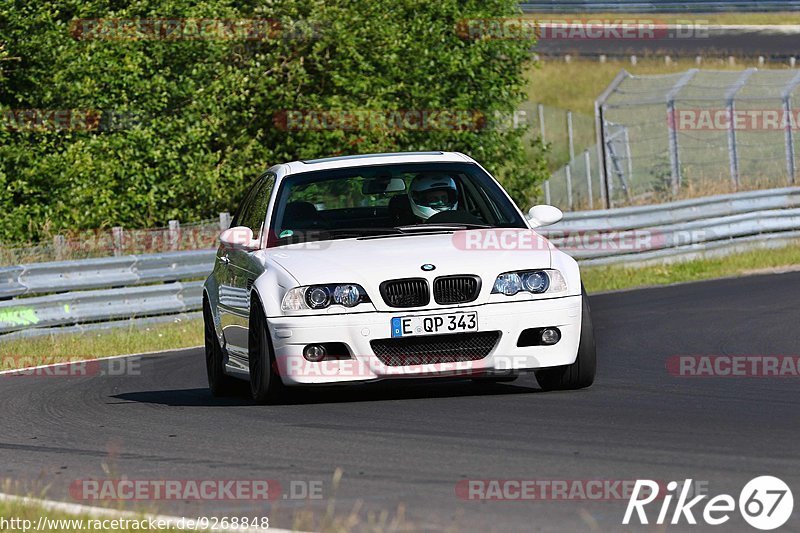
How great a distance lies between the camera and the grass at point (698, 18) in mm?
61781

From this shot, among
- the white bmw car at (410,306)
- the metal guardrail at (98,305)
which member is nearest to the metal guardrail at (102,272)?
the metal guardrail at (98,305)

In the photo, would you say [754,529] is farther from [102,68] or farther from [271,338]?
[102,68]

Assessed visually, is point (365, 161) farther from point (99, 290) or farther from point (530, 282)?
point (99, 290)

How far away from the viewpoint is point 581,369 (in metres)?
9.52

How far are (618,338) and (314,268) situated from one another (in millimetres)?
4978

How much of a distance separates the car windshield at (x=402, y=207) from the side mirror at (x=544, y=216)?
0.09m

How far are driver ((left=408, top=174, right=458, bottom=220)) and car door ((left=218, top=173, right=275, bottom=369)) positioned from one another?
3.21 ft

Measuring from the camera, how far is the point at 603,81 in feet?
182

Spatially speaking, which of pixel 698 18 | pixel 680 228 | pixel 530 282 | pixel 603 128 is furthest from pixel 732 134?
pixel 698 18

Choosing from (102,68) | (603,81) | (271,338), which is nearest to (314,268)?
(271,338)

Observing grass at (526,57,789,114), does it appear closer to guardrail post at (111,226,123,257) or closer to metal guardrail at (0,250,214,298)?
guardrail post at (111,226,123,257)

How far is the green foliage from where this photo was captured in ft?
84.9

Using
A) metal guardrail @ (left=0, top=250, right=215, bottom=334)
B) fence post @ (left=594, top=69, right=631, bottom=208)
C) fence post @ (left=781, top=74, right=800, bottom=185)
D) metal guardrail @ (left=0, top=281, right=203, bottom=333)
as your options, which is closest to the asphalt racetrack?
metal guardrail @ (left=0, top=281, right=203, bottom=333)

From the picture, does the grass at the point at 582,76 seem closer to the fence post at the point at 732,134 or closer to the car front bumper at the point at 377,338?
the fence post at the point at 732,134
